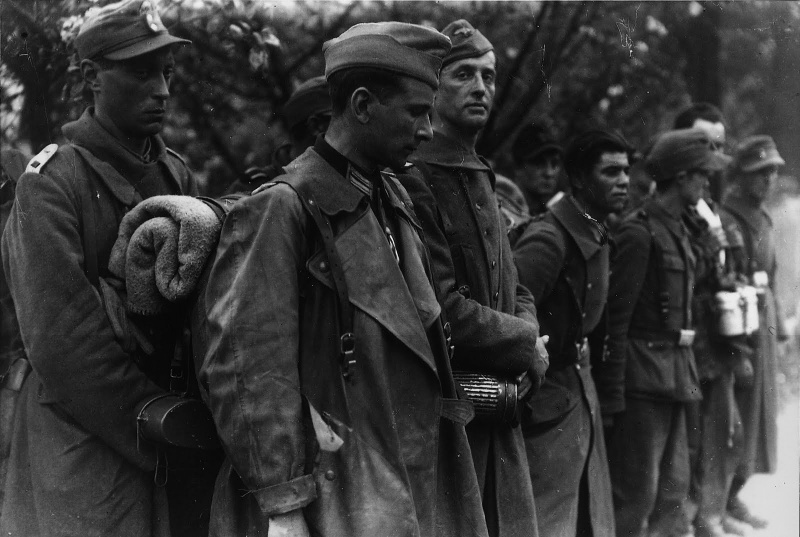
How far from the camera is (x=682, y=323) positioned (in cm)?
556

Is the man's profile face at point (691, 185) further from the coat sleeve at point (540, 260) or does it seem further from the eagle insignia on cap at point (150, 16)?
the eagle insignia on cap at point (150, 16)

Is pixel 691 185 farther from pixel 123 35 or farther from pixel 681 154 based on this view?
pixel 123 35

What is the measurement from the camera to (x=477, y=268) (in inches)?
141

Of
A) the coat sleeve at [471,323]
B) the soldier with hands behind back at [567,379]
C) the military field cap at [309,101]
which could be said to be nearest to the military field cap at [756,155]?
the soldier with hands behind back at [567,379]

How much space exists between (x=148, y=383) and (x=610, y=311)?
114 inches

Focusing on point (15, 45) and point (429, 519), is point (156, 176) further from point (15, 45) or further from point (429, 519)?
point (429, 519)

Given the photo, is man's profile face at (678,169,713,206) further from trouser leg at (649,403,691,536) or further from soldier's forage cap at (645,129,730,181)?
trouser leg at (649,403,691,536)

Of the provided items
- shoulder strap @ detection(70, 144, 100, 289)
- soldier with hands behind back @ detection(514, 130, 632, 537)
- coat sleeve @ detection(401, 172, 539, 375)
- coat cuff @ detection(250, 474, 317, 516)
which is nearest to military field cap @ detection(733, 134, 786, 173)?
soldier with hands behind back @ detection(514, 130, 632, 537)

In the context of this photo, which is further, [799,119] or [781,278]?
[799,119]

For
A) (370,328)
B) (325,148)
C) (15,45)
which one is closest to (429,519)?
(370,328)

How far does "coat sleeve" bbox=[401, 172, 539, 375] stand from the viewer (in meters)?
3.32

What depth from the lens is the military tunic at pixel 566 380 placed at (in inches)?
171

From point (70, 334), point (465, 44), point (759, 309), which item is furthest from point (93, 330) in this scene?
point (759, 309)

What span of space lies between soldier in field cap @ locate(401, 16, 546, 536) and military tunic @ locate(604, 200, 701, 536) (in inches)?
70.3
